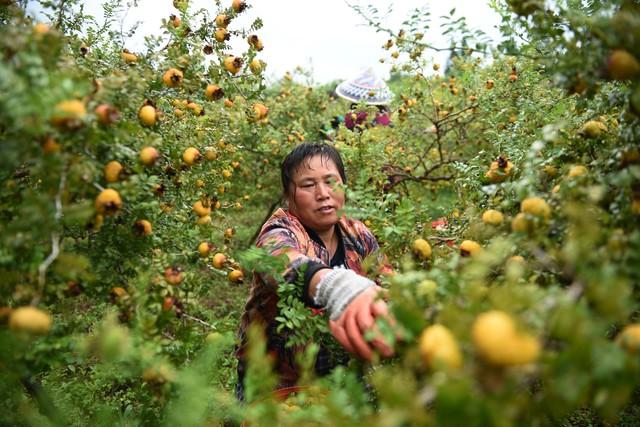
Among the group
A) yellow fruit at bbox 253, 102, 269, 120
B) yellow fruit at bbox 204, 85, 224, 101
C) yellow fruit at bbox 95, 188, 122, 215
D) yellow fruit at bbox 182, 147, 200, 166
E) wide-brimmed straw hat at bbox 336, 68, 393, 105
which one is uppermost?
wide-brimmed straw hat at bbox 336, 68, 393, 105

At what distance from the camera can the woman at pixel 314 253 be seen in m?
1.06

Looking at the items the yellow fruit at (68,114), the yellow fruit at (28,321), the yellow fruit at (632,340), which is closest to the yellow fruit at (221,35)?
the yellow fruit at (68,114)

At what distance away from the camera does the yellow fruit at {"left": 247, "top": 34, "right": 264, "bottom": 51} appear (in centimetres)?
192

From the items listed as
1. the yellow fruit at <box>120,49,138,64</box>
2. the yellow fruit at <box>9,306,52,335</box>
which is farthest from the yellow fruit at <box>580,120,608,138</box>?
the yellow fruit at <box>120,49,138,64</box>

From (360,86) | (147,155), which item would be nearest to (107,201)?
(147,155)

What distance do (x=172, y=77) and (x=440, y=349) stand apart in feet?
4.13

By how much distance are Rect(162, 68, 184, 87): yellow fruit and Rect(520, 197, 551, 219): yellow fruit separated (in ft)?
3.81

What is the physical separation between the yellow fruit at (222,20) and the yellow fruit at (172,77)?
58 centimetres

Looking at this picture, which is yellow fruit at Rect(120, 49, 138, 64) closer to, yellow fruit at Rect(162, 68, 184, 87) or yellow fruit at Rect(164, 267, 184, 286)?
yellow fruit at Rect(162, 68, 184, 87)

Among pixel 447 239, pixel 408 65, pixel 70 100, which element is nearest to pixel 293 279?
pixel 447 239

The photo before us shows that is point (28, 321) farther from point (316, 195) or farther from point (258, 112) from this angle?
point (258, 112)

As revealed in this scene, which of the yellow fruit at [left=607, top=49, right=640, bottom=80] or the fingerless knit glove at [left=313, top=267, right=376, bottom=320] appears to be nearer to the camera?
the yellow fruit at [left=607, top=49, right=640, bottom=80]

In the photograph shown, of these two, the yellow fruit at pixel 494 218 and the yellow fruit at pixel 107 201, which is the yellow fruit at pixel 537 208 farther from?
the yellow fruit at pixel 107 201

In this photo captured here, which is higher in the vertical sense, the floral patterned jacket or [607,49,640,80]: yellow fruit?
[607,49,640,80]: yellow fruit
